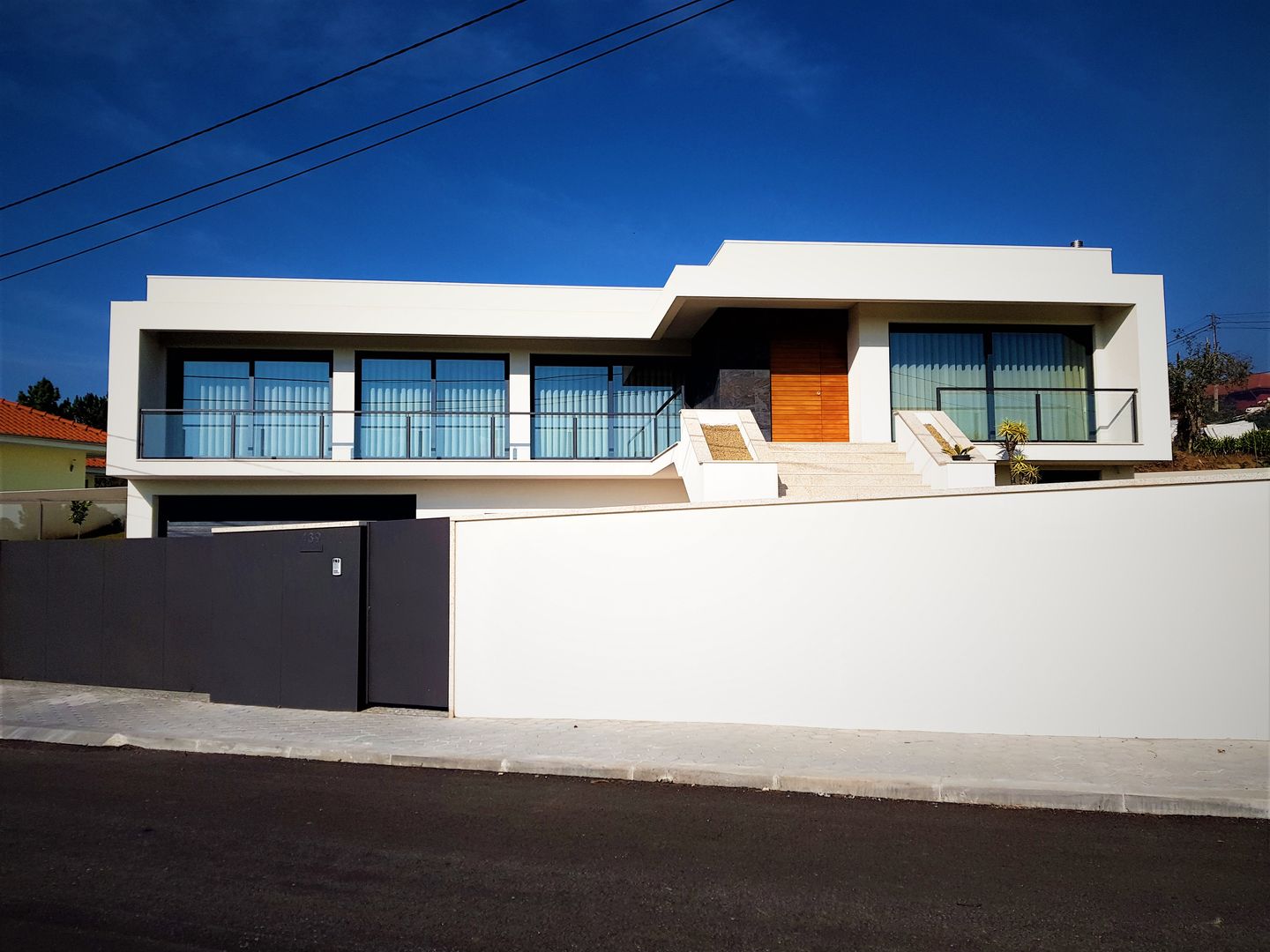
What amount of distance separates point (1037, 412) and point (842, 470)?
18.1ft

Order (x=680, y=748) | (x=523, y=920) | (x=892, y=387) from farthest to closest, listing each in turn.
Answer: (x=892, y=387)
(x=680, y=748)
(x=523, y=920)

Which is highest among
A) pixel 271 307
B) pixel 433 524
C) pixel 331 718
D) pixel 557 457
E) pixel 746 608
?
pixel 271 307

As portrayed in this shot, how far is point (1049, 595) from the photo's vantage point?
321 inches

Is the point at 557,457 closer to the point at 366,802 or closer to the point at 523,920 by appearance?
the point at 366,802

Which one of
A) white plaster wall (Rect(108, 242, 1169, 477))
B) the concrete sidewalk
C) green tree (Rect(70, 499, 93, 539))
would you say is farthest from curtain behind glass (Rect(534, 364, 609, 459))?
green tree (Rect(70, 499, 93, 539))

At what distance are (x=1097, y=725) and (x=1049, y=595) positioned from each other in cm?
117

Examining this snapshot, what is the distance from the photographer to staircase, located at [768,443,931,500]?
14.6m

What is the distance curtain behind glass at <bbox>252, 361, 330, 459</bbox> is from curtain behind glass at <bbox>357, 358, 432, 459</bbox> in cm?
86

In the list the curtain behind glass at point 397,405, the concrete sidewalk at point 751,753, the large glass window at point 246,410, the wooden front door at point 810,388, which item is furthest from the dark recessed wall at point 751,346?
the concrete sidewalk at point 751,753

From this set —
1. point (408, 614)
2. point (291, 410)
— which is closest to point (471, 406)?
point (291, 410)

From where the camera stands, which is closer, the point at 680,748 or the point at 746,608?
the point at 680,748

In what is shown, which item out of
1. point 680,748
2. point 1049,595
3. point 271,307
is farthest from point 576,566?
point 271,307

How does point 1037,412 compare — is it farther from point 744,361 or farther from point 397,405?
point 397,405

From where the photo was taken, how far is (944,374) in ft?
61.5
